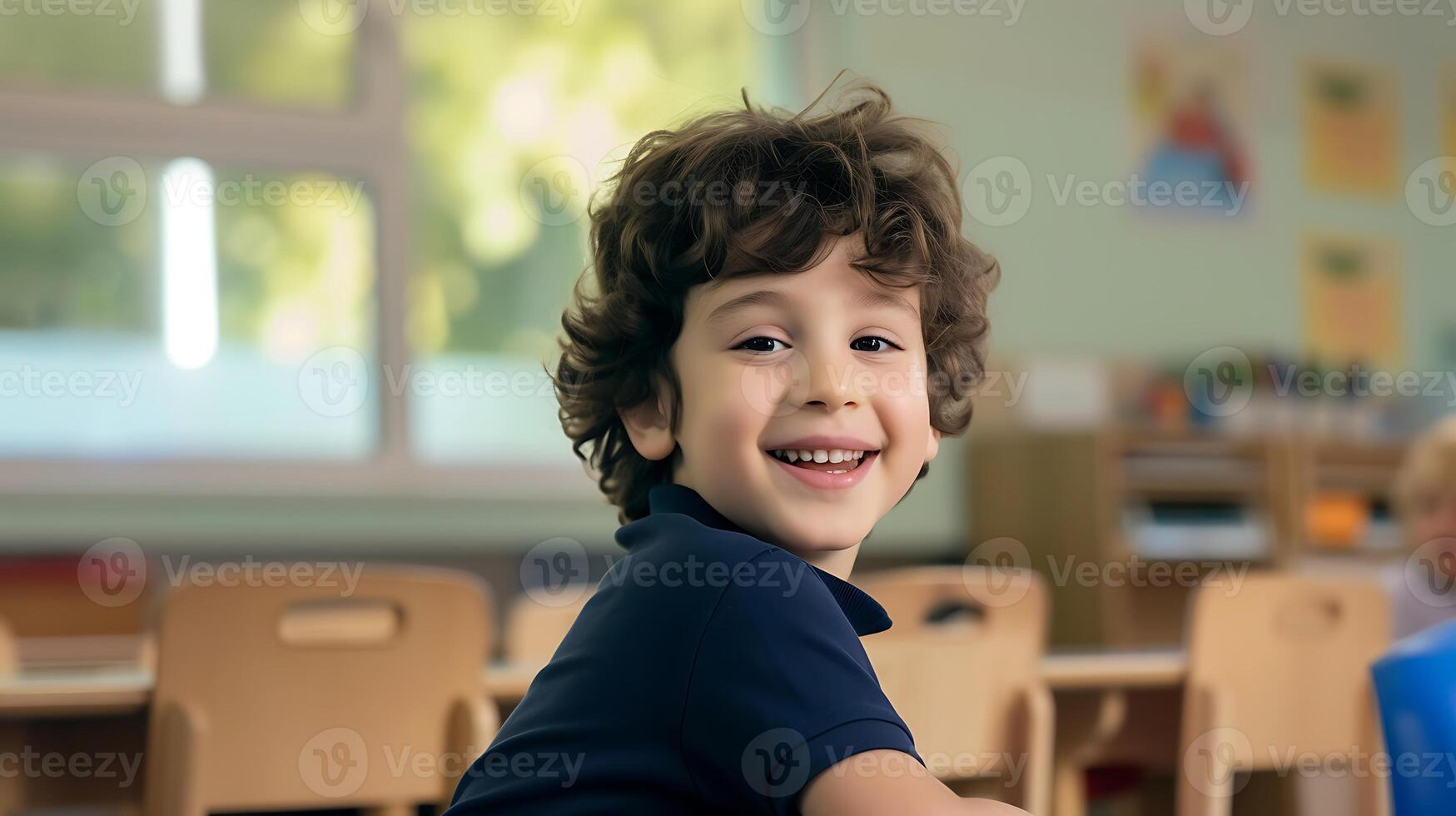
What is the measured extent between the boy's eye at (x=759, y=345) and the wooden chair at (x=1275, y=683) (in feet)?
5.21

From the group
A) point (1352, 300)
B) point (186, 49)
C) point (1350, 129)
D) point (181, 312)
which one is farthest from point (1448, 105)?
point (181, 312)

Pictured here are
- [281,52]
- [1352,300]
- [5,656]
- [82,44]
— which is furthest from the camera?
[1352,300]

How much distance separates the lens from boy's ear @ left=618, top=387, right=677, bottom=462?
100 centimetres

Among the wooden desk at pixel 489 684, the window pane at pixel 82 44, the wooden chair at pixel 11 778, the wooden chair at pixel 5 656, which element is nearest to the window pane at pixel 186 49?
the window pane at pixel 82 44

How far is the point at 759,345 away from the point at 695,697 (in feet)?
0.87

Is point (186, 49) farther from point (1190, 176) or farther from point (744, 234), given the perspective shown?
point (744, 234)

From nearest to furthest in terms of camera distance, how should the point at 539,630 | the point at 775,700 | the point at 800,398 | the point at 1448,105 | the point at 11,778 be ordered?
the point at 775,700 → the point at 800,398 → the point at 11,778 → the point at 539,630 → the point at 1448,105

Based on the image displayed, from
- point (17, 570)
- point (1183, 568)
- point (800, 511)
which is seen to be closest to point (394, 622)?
point (800, 511)

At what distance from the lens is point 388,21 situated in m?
4.54

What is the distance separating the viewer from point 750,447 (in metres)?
0.90

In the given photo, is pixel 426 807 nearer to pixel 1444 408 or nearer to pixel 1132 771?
pixel 1132 771

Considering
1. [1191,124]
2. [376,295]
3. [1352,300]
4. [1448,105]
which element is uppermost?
[1448,105]

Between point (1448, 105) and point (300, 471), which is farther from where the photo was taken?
point (1448, 105)

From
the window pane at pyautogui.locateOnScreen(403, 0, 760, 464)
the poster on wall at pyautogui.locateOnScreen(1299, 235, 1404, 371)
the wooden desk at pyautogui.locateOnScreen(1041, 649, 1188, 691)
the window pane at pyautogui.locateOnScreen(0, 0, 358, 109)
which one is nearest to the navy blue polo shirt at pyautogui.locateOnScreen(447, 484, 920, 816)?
the wooden desk at pyautogui.locateOnScreen(1041, 649, 1188, 691)
